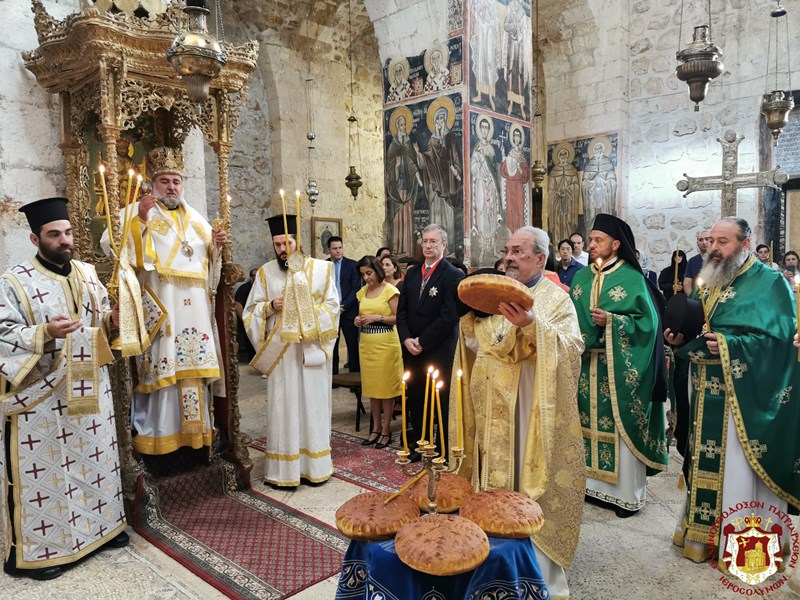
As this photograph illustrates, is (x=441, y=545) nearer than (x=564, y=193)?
Yes

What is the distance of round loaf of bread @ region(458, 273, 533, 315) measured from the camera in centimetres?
231

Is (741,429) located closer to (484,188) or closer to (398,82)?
(484,188)

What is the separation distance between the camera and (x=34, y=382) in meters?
3.39

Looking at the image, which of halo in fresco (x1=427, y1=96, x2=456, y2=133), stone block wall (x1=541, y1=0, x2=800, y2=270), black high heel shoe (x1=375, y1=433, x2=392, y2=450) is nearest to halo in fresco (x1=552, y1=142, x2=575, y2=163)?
stone block wall (x1=541, y1=0, x2=800, y2=270)

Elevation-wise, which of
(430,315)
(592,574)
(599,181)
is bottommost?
(592,574)

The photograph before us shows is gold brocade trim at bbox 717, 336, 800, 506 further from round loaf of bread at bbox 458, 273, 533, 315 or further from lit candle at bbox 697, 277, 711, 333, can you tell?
round loaf of bread at bbox 458, 273, 533, 315

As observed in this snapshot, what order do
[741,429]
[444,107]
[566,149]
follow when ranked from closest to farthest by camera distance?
[741,429] → [444,107] → [566,149]

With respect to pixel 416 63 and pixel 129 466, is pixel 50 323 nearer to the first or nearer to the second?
pixel 129 466

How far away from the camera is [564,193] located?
1253 centimetres

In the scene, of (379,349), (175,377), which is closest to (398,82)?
(379,349)

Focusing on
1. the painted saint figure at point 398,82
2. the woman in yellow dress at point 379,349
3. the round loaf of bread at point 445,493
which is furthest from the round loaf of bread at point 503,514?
the painted saint figure at point 398,82

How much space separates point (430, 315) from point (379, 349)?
95 cm

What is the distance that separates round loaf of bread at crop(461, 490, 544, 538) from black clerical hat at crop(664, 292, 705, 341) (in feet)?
6.16

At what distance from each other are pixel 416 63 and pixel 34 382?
21.7ft
